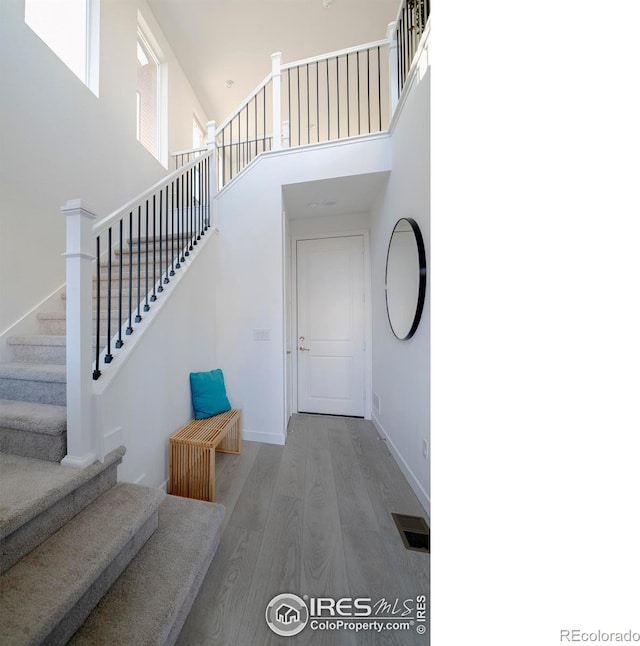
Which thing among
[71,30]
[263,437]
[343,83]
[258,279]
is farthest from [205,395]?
[343,83]

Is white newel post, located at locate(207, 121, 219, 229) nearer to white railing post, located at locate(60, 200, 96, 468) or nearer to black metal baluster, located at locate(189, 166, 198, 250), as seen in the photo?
black metal baluster, located at locate(189, 166, 198, 250)

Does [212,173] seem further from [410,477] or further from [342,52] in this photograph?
[410,477]

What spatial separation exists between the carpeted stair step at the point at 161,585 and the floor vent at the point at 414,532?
1.01 meters

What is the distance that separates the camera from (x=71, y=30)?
2.18 metres

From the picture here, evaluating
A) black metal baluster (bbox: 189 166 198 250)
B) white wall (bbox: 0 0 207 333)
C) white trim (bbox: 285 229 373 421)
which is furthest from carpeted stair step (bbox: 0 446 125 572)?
white trim (bbox: 285 229 373 421)

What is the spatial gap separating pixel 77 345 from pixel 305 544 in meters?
1.48

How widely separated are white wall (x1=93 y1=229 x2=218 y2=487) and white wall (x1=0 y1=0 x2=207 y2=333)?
988mm

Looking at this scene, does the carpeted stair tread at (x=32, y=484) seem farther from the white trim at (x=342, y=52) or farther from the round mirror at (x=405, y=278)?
the white trim at (x=342, y=52)

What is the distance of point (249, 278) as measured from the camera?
2.48 m

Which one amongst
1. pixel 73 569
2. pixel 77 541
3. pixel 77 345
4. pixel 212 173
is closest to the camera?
pixel 73 569

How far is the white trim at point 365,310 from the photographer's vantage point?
297cm
